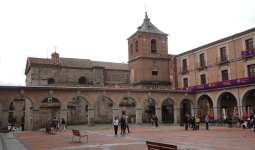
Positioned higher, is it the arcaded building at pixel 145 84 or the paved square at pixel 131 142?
the arcaded building at pixel 145 84

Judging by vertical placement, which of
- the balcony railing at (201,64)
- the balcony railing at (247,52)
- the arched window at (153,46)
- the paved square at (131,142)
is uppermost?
the arched window at (153,46)

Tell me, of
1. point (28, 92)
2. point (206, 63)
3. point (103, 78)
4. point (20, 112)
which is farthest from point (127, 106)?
point (20, 112)

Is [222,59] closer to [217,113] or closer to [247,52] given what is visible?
[247,52]

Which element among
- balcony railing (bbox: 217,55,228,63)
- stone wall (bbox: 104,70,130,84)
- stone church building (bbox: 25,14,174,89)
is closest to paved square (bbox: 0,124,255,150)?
balcony railing (bbox: 217,55,228,63)

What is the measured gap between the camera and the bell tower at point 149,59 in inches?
1511

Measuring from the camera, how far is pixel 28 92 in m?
24.6

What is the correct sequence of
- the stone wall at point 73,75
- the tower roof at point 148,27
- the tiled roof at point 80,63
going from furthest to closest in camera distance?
1. the tower roof at point 148,27
2. the tiled roof at point 80,63
3. the stone wall at point 73,75

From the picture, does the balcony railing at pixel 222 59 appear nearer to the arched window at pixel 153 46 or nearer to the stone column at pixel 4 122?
the arched window at pixel 153 46

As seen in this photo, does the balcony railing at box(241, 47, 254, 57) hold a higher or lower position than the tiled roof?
lower

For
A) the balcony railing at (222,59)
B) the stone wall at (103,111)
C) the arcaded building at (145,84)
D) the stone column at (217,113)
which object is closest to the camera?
the arcaded building at (145,84)

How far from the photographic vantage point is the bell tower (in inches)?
1511

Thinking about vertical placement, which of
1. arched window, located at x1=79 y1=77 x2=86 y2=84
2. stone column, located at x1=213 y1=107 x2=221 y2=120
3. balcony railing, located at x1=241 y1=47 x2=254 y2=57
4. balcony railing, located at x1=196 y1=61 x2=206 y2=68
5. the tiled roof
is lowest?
stone column, located at x1=213 y1=107 x2=221 y2=120

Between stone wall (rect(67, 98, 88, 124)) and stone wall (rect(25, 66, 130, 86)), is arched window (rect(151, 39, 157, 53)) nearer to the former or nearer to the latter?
stone wall (rect(25, 66, 130, 86))

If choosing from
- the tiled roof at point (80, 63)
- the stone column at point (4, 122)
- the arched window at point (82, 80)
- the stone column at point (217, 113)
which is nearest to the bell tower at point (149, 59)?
the tiled roof at point (80, 63)
